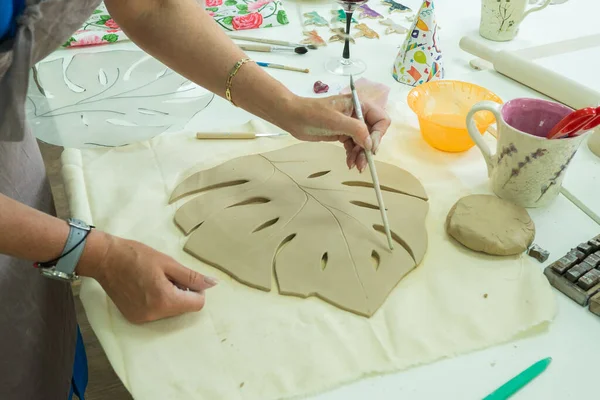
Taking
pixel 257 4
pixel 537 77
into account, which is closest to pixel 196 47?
pixel 257 4

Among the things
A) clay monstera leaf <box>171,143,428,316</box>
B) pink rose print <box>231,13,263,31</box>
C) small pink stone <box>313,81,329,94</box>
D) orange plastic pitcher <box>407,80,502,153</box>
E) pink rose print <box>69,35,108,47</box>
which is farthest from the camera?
pink rose print <box>231,13,263,31</box>

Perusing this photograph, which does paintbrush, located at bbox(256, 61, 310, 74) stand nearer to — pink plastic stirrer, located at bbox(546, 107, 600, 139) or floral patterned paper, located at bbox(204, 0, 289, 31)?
floral patterned paper, located at bbox(204, 0, 289, 31)

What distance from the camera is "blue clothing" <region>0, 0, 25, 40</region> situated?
729 millimetres

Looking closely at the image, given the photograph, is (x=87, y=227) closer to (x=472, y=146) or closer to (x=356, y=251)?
(x=356, y=251)

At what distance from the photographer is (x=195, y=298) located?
74cm

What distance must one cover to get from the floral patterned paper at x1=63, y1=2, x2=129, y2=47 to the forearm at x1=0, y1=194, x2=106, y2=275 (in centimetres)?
83

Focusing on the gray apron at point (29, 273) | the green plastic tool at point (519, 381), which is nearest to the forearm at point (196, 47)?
the gray apron at point (29, 273)

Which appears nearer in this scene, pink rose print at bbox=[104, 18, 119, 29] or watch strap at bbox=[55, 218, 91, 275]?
watch strap at bbox=[55, 218, 91, 275]

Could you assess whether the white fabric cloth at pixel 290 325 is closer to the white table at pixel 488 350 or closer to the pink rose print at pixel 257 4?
the white table at pixel 488 350

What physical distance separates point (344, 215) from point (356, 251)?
0.09 metres

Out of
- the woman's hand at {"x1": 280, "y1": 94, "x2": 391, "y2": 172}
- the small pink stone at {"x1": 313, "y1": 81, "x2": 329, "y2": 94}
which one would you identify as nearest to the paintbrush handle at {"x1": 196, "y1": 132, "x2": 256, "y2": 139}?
the woman's hand at {"x1": 280, "y1": 94, "x2": 391, "y2": 172}

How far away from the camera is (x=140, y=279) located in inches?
28.7

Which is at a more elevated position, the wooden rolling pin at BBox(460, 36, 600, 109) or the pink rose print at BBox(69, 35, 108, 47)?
the wooden rolling pin at BBox(460, 36, 600, 109)

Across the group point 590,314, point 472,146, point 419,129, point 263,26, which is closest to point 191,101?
point 263,26
